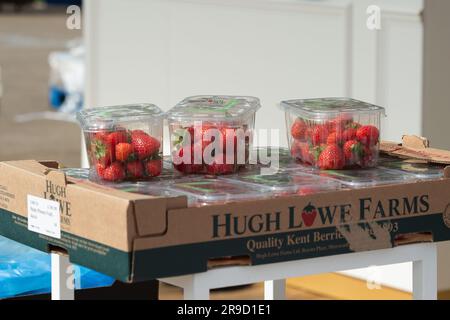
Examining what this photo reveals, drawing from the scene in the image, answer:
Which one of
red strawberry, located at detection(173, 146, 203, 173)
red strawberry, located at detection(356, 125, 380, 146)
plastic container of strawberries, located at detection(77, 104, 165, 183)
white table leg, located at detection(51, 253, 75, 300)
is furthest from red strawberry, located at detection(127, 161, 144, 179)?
red strawberry, located at detection(356, 125, 380, 146)

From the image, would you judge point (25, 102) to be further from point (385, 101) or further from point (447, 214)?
point (447, 214)

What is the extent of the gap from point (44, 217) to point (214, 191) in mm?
351

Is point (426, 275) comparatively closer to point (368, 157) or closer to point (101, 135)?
point (368, 157)

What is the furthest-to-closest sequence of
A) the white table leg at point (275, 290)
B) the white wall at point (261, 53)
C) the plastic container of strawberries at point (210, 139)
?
the white wall at point (261, 53), the white table leg at point (275, 290), the plastic container of strawberries at point (210, 139)

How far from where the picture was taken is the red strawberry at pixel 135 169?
7.07ft

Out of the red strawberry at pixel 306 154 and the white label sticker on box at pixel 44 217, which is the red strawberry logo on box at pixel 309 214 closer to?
the red strawberry at pixel 306 154

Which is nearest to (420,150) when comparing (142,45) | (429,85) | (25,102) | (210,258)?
(210,258)

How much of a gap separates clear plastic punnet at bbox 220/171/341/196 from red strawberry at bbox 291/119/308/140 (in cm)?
12

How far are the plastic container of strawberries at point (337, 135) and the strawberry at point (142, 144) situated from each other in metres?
0.34

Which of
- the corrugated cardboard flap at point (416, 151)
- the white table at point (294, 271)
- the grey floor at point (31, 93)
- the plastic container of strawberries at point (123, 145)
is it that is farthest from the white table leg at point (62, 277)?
the grey floor at point (31, 93)

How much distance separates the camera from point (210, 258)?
6.36 feet

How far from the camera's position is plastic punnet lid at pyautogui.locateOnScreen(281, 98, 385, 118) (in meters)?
2.29

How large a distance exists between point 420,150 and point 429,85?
151 cm

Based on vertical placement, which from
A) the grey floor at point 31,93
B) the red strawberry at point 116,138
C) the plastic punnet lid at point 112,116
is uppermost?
the plastic punnet lid at point 112,116
